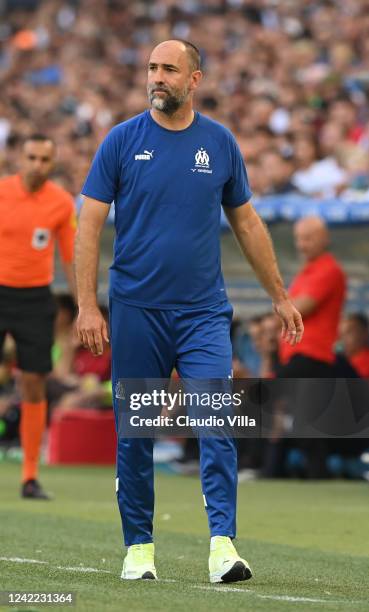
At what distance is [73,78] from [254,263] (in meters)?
20.1

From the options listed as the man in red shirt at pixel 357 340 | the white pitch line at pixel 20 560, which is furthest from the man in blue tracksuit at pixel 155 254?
the man in red shirt at pixel 357 340

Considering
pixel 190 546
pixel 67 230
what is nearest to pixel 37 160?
pixel 67 230

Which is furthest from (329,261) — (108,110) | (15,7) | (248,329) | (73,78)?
(15,7)

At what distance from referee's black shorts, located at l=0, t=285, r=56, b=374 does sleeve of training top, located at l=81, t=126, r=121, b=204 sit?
4.73 meters

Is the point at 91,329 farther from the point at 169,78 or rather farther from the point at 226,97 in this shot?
the point at 226,97

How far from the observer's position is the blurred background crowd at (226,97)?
15.7 metres

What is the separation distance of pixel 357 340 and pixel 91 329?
821 cm

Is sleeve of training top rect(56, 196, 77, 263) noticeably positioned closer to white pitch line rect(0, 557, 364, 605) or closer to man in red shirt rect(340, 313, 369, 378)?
man in red shirt rect(340, 313, 369, 378)

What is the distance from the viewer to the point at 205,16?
2533 centimetres

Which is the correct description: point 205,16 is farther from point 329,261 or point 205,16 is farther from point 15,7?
point 329,261

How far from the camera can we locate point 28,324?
11172 mm

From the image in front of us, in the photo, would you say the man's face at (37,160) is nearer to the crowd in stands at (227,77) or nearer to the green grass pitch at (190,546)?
the green grass pitch at (190,546)

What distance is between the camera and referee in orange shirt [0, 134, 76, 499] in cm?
1115

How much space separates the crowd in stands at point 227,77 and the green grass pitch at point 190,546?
11.2ft
